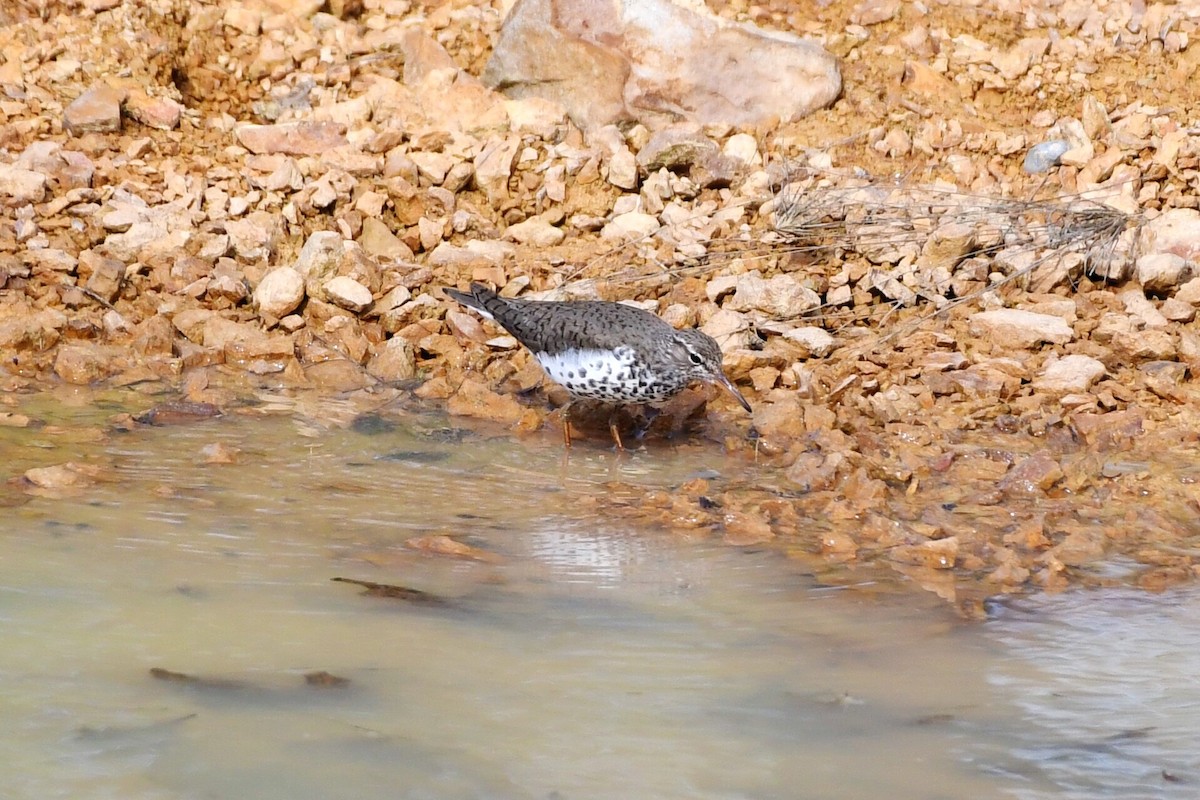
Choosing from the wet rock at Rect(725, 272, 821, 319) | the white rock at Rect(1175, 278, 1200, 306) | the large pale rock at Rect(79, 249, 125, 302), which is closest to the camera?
the white rock at Rect(1175, 278, 1200, 306)

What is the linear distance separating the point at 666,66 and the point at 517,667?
651cm

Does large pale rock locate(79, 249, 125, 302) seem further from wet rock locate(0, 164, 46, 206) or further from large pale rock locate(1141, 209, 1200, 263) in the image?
large pale rock locate(1141, 209, 1200, 263)

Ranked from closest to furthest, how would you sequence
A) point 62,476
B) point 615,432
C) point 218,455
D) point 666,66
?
point 62,476
point 218,455
point 615,432
point 666,66

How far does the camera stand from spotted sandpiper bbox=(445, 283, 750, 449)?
6293mm

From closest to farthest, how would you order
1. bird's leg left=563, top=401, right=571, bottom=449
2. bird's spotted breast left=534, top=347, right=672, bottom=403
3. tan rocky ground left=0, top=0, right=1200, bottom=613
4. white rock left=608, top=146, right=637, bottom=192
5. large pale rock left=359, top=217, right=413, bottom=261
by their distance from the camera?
tan rocky ground left=0, top=0, right=1200, bottom=613
bird's spotted breast left=534, top=347, right=672, bottom=403
bird's leg left=563, top=401, right=571, bottom=449
large pale rock left=359, top=217, right=413, bottom=261
white rock left=608, top=146, right=637, bottom=192

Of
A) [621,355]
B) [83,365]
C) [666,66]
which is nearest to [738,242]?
[666,66]

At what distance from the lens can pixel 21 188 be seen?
332 inches

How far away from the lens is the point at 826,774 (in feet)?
10.6

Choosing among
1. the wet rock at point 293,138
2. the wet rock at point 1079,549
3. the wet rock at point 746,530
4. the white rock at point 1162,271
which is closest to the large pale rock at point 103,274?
the wet rock at point 293,138

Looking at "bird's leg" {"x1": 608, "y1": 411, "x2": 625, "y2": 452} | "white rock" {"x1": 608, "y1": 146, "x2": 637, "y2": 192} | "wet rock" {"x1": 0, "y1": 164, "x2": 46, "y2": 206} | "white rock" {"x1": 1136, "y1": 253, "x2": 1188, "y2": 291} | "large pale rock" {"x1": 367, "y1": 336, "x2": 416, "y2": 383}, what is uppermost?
"white rock" {"x1": 608, "y1": 146, "x2": 637, "y2": 192}

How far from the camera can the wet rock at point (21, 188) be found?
8430mm

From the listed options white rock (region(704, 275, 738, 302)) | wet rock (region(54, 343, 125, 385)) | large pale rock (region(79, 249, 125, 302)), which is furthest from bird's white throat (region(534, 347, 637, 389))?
large pale rock (region(79, 249, 125, 302))

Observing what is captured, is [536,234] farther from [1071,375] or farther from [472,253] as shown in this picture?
[1071,375]

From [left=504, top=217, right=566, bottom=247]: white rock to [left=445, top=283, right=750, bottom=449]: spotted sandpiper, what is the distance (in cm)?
193
